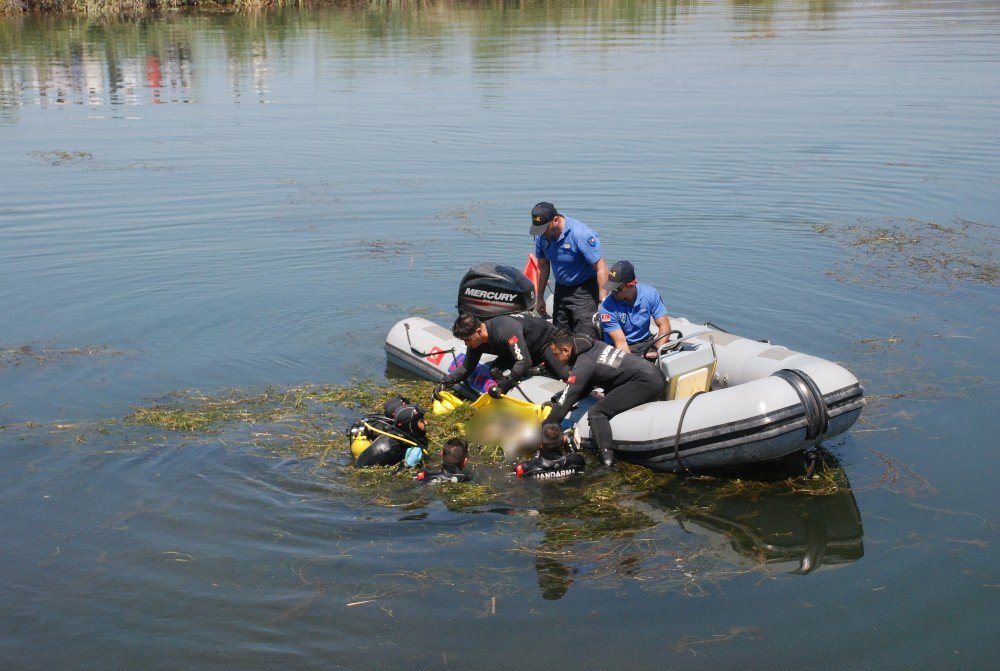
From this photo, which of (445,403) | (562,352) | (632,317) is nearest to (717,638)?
(562,352)

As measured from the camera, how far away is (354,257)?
14.6 metres

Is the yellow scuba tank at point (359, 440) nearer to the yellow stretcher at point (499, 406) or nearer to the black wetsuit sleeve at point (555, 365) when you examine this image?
the yellow stretcher at point (499, 406)

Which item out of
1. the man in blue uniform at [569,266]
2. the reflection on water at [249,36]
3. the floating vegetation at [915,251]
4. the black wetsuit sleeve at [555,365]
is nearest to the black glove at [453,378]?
the black wetsuit sleeve at [555,365]

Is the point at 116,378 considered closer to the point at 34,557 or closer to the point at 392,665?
the point at 34,557

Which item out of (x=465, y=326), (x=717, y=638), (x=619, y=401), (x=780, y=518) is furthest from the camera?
(x=465, y=326)

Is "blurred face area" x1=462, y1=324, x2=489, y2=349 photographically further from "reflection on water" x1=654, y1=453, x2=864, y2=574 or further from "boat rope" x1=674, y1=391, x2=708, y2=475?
"reflection on water" x1=654, y1=453, x2=864, y2=574

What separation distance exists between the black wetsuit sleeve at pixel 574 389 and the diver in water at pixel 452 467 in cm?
80

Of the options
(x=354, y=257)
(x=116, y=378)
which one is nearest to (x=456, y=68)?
(x=354, y=257)

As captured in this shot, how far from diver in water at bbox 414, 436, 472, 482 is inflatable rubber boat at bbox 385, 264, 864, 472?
1.15 metres

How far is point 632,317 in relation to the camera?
9055 millimetres

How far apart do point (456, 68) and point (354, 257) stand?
55.0ft

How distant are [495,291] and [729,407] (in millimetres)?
2937

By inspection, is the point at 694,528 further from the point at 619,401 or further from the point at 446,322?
the point at 446,322

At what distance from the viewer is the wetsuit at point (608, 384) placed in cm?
844
